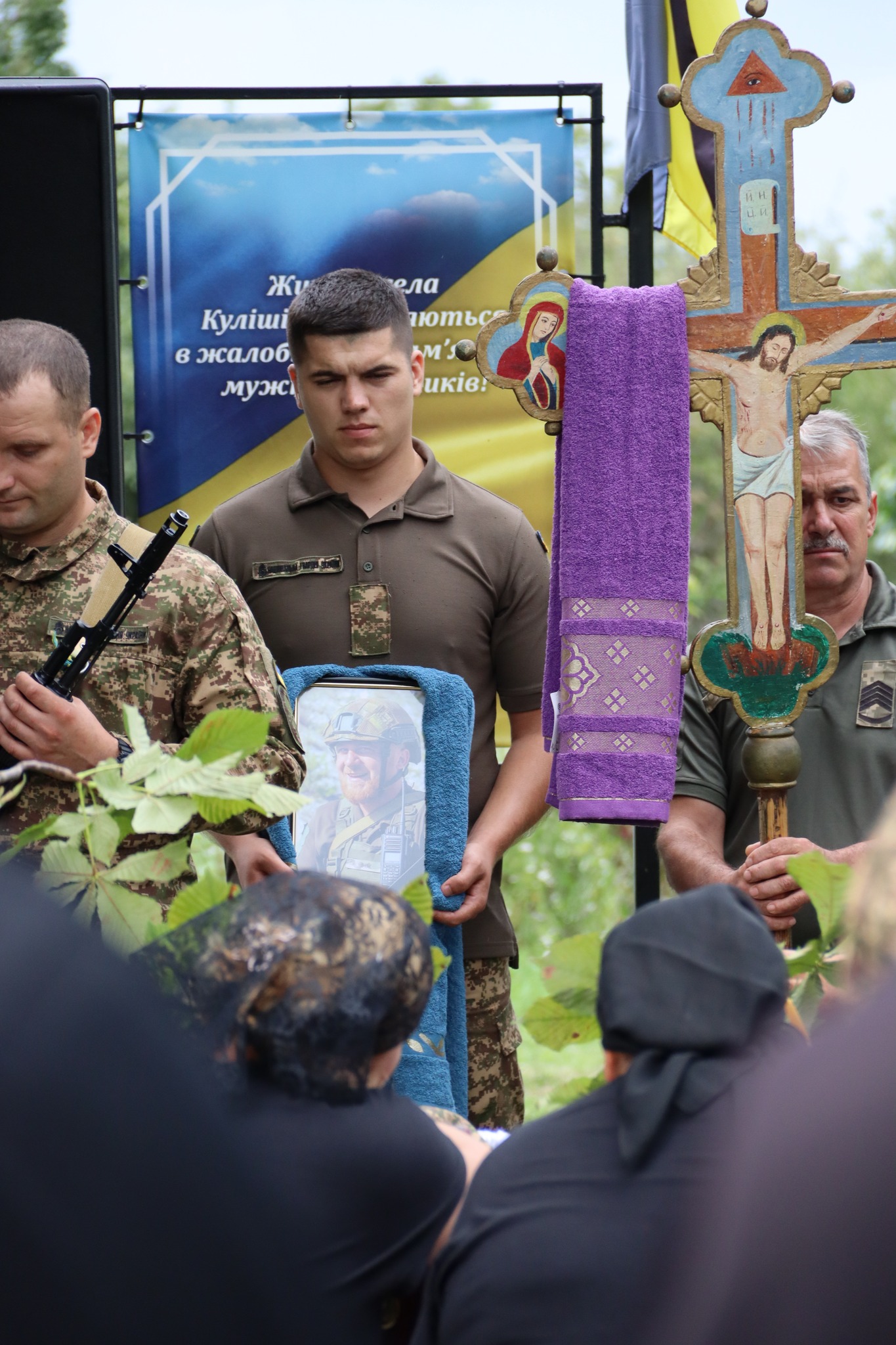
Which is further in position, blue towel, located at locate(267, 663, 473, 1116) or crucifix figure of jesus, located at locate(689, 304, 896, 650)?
blue towel, located at locate(267, 663, 473, 1116)

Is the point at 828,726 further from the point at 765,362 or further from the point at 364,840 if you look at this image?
the point at 364,840

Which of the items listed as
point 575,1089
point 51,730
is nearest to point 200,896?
point 575,1089

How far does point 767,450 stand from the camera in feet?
7.08

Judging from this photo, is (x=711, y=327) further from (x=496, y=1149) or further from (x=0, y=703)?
(x=496, y=1149)

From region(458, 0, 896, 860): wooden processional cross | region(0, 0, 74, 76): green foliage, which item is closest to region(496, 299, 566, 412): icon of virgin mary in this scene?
region(458, 0, 896, 860): wooden processional cross

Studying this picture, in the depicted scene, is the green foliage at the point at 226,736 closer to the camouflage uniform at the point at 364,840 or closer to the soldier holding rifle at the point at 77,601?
the soldier holding rifle at the point at 77,601

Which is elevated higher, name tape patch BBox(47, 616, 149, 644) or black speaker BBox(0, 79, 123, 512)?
black speaker BBox(0, 79, 123, 512)

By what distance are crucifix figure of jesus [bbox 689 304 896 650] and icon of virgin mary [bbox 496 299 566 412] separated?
210 mm

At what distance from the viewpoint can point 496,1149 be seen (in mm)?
1114

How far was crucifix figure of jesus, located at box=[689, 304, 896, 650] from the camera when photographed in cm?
215

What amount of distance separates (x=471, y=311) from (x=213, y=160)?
68 centimetres

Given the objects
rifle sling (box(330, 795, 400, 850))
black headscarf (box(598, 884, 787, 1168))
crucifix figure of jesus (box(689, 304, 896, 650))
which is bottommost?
rifle sling (box(330, 795, 400, 850))

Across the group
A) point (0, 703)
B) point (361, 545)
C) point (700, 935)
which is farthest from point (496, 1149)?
point (361, 545)

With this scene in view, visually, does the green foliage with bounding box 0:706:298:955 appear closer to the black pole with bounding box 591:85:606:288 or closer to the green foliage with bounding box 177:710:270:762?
the green foliage with bounding box 177:710:270:762
